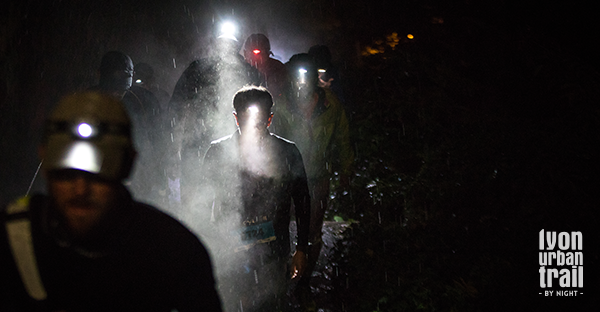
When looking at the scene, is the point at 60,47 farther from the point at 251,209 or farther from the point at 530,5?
the point at 530,5

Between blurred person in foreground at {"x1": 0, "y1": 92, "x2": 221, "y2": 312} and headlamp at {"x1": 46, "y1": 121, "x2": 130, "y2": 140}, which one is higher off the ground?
headlamp at {"x1": 46, "y1": 121, "x2": 130, "y2": 140}

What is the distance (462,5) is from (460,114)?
72.3 inches

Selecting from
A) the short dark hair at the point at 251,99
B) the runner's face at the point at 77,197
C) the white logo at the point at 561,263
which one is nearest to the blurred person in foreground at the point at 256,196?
the short dark hair at the point at 251,99

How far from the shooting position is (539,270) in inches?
159

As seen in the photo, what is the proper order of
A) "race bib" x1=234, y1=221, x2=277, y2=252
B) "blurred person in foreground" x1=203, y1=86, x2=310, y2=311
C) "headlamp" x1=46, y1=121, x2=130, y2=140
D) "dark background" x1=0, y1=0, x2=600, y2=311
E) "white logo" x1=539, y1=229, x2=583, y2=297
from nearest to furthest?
"headlamp" x1=46, y1=121, x2=130, y2=140
"race bib" x1=234, y1=221, x2=277, y2=252
"blurred person in foreground" x1=203, y1=86, x2=310, y2=311
"white logo" x1=539, y1=229, x2=583, y2=297
"dark background" x1=0, y1=0, x2=600, y2=311

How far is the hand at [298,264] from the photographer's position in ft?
10.7

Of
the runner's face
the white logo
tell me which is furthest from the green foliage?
the runner's face

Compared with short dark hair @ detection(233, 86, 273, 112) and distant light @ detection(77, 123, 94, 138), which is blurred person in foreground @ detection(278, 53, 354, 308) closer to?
short dark hair @ detection(233, 86, 273, 112)

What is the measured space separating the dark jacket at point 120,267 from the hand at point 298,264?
1856mm

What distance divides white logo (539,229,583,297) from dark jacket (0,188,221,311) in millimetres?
3877

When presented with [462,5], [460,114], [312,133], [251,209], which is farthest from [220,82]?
[462,5]

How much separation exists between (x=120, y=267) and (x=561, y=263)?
434 cm

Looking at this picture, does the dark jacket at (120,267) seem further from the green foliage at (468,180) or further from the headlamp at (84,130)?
the green foliage at (468,180)

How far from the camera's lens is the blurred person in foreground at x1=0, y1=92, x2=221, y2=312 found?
1.21 m
